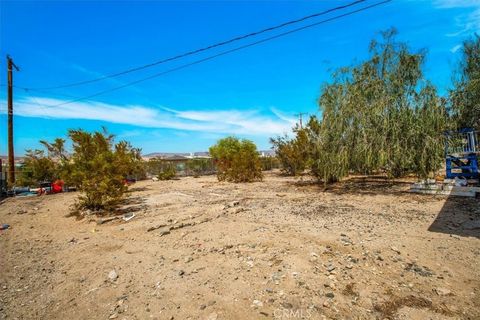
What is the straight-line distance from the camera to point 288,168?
2219cm

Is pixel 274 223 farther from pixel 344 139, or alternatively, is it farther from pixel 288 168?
pixel 288 168

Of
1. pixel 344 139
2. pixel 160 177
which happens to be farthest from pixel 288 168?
pixel 344 139

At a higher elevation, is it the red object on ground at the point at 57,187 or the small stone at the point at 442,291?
the red object on ground at the point at 57,187

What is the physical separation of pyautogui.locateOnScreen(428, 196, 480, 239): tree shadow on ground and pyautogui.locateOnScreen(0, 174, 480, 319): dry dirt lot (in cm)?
4

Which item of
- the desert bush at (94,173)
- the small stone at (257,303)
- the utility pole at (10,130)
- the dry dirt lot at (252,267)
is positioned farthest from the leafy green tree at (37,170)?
the small stone at (257,303)

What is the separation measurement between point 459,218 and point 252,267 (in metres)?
5.13

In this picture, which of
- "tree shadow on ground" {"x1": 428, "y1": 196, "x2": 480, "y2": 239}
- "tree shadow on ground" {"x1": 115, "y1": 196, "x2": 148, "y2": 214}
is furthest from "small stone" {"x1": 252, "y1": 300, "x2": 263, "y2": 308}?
"tree shadow on ground" {"x1": 115, "y1": 196, "x2": 148, "y2": 214}

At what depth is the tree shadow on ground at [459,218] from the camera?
5.09 m

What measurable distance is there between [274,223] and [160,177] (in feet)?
57.2

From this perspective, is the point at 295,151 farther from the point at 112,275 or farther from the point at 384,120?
the point at 112,275

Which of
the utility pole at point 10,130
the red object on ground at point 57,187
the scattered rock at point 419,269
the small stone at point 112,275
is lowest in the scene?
the scattered rock at point 419,269

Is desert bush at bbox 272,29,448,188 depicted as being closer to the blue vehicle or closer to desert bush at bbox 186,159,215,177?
the blue vehicle

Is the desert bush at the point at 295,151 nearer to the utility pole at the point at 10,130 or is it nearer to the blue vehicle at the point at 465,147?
the blue vehicle at the point at 465,147

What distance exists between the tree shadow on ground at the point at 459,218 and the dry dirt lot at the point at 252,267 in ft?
0.12
